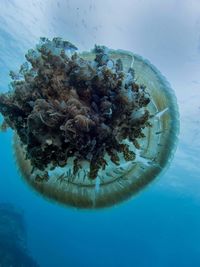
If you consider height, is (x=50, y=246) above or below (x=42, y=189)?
above

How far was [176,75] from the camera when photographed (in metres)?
18.7

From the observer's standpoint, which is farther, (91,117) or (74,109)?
(91,117)

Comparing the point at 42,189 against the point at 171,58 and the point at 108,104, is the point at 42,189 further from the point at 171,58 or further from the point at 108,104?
the point at 171,58

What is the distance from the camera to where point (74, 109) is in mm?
2904

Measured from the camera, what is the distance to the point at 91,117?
302cm

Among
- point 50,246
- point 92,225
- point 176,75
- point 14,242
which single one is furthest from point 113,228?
point 176,75

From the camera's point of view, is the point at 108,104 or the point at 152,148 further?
the point at 152,148

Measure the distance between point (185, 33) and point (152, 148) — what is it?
507 inches

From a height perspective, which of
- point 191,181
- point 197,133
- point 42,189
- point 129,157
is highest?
point 191,181

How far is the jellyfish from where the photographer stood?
117 inches

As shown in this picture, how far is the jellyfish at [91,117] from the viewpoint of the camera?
2969 mm

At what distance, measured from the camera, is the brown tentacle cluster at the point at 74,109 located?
9.64 ft

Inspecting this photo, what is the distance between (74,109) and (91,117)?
0.66 feet

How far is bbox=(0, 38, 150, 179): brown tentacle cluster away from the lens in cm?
294
